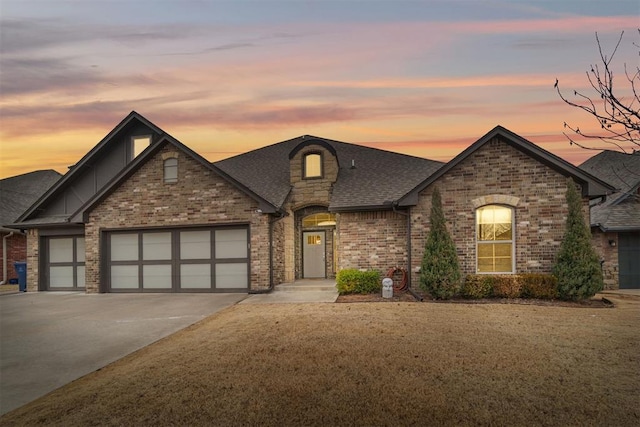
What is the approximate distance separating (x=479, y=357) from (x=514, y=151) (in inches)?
340

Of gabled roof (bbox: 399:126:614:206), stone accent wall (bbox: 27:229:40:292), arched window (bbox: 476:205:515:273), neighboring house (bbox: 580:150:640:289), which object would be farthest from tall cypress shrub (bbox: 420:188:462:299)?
stone accent wall (bbox: 27:229:40:292)

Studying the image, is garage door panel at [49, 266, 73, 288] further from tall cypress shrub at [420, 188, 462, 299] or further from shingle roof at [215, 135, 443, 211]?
tall cypress shrub at [420, 188, 462, 299]

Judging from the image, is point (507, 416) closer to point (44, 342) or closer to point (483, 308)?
point (483, 308)

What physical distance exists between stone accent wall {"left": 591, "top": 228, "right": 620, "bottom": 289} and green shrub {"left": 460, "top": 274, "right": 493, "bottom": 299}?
760 centimetres

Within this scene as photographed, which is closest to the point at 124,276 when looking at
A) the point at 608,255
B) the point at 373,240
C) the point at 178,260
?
the point at 178,260

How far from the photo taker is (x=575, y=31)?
7.93m

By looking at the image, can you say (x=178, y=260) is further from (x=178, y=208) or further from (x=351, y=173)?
(x=351, y=173)

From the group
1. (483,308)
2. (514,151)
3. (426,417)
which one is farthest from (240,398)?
(514,151)

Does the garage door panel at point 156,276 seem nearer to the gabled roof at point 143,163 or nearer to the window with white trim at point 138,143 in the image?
the gabled roof at point 143,163

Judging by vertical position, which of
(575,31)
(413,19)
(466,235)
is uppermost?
(413,19)

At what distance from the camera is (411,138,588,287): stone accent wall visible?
13445mm

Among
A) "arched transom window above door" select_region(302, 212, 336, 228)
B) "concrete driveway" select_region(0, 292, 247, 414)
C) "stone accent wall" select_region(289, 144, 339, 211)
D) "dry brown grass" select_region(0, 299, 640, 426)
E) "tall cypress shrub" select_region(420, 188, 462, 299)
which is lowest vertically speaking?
"concrete driveway" select_region(0, 292, 247, 414)

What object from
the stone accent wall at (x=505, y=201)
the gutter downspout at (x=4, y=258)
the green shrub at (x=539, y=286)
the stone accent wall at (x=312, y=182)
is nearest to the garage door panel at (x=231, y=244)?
the stone accent wall at (x=312, y=182)

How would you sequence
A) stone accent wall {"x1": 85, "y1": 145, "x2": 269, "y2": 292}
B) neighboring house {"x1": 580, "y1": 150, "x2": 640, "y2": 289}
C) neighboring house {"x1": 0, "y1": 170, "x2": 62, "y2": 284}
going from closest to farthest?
stone accent wall {"x1": 85, "y1": 145, "x2": 269, "y2": 292}
neighboring house {"x1": 580, "y1": 150, "x2": 640, "y2": 289}
neighboring house {"x1": 0, "y1": 170, "x2": 62, "y2": 284}
